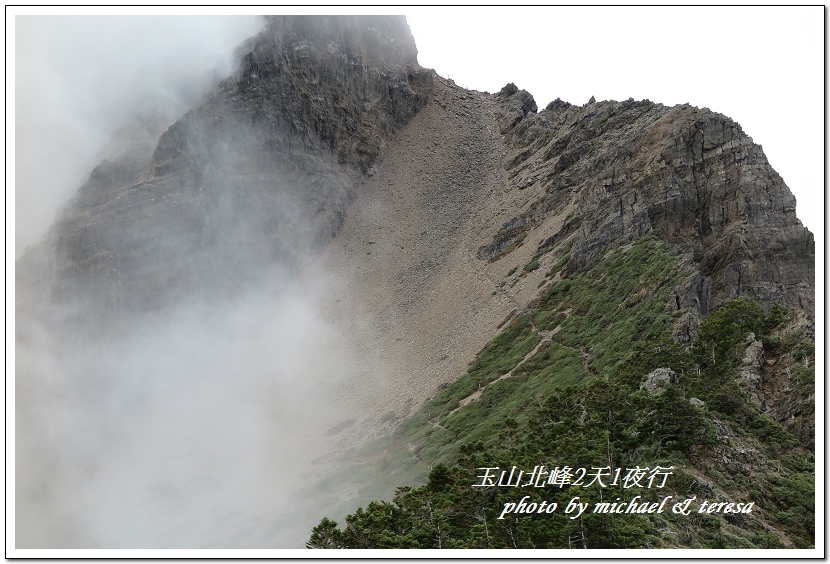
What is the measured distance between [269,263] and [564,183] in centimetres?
4687

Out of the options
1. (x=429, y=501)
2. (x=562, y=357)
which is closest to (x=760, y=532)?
(x=429, y=501)

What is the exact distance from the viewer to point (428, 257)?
109m

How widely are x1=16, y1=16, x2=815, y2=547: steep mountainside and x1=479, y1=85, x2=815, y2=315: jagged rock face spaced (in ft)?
0.86

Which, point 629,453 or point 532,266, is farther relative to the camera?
point 532,266

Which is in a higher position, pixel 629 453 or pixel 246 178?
pixel 246 178

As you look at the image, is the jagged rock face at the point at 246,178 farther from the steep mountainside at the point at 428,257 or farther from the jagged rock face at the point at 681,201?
the jagged rock face at the point at 681,201

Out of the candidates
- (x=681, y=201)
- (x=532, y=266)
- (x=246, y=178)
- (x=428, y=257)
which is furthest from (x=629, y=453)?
(x=246, y=178)

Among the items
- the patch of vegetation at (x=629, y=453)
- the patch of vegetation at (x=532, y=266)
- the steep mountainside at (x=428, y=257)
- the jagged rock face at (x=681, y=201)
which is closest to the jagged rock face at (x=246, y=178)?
the steep mountainside at (x=428, y=257)

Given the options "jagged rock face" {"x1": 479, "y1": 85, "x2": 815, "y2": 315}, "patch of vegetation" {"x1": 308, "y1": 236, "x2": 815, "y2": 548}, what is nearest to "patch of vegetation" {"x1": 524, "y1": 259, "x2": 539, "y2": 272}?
"jagged rock face" {"x1": 479, "y1": 85, "x2": 815, "y2": 315}

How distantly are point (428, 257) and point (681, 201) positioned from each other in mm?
44051

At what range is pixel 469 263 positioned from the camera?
102750 millimetres

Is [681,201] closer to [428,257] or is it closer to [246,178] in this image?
[428,257]

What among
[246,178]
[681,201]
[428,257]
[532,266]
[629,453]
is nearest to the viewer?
[629,453]

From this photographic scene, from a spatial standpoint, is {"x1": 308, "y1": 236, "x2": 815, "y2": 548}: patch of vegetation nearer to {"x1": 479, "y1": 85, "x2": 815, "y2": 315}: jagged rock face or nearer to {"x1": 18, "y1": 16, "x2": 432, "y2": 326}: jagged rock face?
{"x1": 479, "y1": 85, "x2": 815, "y2": 315}: jagged rock face
